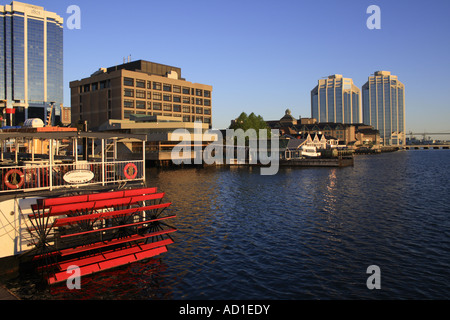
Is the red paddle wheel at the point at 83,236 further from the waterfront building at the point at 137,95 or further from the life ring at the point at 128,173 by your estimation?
the waterfront building at the point at 137,95

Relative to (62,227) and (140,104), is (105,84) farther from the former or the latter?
(62,227)

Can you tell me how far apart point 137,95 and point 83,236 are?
128 metres

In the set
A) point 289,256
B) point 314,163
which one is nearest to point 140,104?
point 314,163

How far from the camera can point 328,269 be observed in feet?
62.7

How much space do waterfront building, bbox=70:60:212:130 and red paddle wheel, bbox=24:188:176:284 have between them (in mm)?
111691

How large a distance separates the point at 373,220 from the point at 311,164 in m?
80.3

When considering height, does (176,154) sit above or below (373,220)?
above

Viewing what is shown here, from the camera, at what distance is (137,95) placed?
13988 cm

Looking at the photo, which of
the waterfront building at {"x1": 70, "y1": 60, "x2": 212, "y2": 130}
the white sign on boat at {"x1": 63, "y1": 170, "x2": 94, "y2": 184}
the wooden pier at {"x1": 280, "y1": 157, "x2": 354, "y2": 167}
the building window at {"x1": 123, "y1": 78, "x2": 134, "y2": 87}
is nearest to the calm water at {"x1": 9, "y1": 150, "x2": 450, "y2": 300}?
the white sign on boat at {"x1": 63, "y1": 170, "x2": 94, "y2": 184}

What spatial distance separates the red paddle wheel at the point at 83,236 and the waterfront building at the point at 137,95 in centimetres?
11169

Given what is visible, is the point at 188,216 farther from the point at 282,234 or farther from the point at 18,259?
the point at 18,259

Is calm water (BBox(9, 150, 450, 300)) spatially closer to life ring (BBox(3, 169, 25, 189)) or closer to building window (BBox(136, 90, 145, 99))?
life ring (BBox(3, 169, 25, 189))

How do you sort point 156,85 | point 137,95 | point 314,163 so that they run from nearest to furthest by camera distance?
point 314,163
point 137,95
point 156,85

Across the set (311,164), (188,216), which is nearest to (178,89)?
(311,164)
